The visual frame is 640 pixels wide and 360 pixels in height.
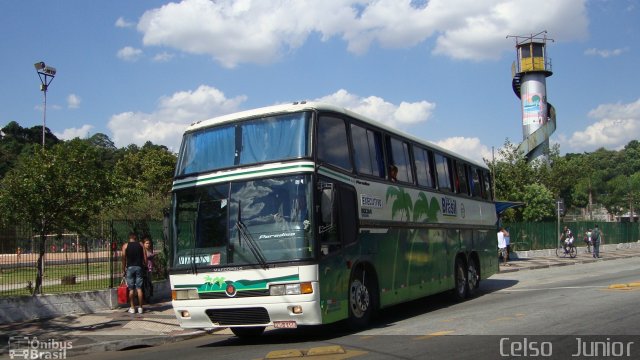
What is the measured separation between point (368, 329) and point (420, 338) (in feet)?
5.84

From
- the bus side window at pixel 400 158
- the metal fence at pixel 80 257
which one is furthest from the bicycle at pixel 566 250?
the metal fence at pixel 80 257

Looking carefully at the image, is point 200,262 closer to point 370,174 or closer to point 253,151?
point 253,151

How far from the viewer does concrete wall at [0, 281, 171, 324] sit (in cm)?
1312

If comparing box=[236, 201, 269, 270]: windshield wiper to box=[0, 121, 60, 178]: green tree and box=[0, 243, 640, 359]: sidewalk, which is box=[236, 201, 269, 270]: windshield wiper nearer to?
box=[0, 243, 640, 359]: sidewalk

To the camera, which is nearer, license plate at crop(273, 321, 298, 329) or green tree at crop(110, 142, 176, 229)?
license plate at crop(273, 321, 298, 329)

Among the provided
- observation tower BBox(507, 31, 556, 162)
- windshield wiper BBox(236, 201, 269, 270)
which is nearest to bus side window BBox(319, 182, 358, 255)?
windshield wiper BBox(236, 201, 269, 270)

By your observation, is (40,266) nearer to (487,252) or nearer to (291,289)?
(291,289)

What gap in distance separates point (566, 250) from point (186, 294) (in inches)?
1249

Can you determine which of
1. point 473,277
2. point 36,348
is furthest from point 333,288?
point 473,277

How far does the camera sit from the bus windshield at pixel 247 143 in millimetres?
9805

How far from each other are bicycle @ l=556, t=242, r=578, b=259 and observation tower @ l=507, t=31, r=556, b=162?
25.4 meters

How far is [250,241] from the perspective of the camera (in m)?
9.42

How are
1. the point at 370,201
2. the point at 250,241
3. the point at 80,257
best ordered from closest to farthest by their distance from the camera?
the point at 250,241, the point at 370,201, the point at 80,257

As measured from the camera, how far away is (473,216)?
17453mm
